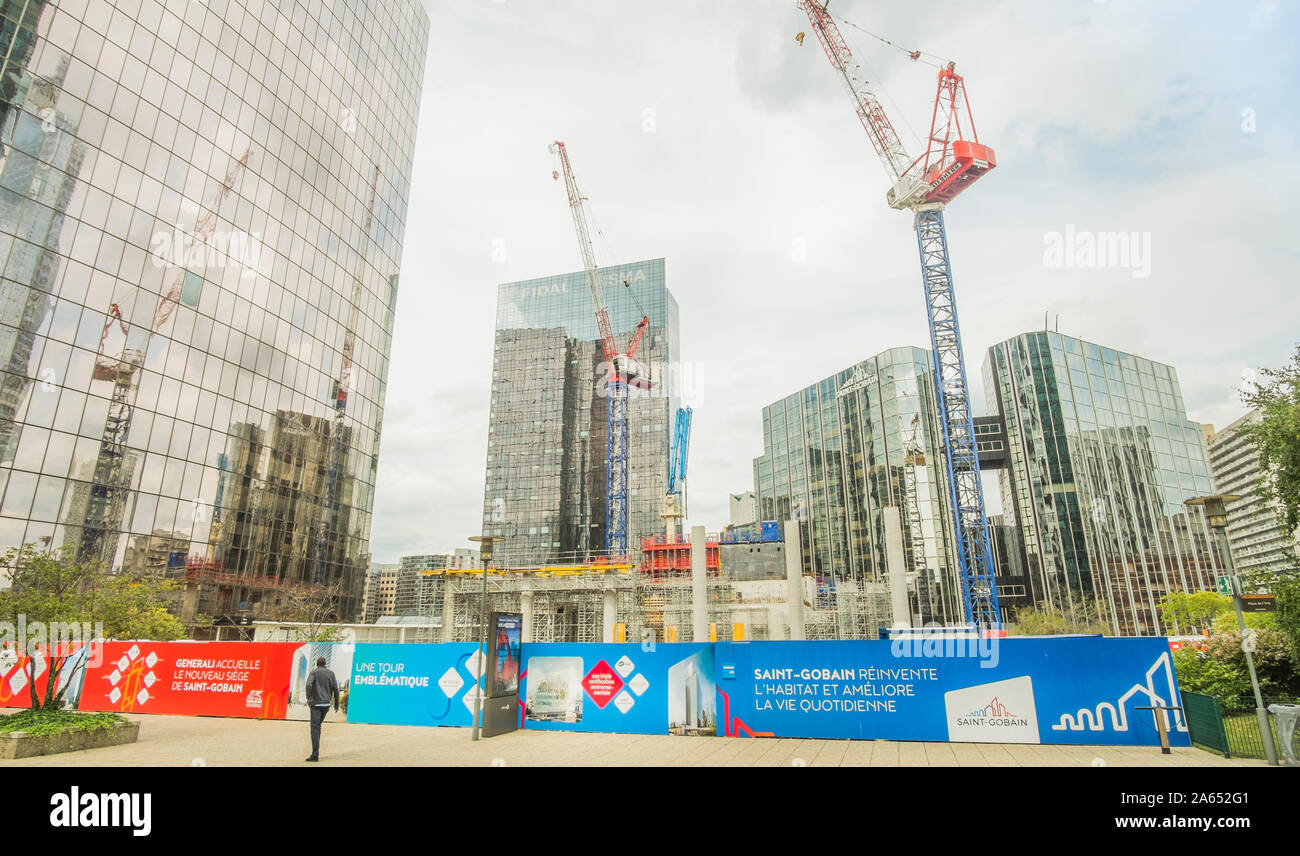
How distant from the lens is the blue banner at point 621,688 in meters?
14.7

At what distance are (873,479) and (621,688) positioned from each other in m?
89.0

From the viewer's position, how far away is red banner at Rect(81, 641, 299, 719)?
17.8 meters

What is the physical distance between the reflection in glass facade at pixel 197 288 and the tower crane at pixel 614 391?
43.3 m

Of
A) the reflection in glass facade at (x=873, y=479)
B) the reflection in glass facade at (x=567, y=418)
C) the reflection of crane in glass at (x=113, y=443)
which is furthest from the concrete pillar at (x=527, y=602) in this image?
the reflection in glass facade at (x=567, y=418)

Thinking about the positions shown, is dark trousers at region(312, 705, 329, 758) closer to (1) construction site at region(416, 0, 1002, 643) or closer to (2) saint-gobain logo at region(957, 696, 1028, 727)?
(1) construction site at region(416, 0, 1002, 643)

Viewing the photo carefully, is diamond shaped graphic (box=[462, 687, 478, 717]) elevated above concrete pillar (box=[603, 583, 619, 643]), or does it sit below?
below

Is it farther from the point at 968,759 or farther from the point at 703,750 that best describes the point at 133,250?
the point at 968,759

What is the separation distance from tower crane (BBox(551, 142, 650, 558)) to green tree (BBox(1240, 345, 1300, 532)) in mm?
75889

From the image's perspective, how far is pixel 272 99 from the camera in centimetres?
4481

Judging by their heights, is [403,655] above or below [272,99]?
below
